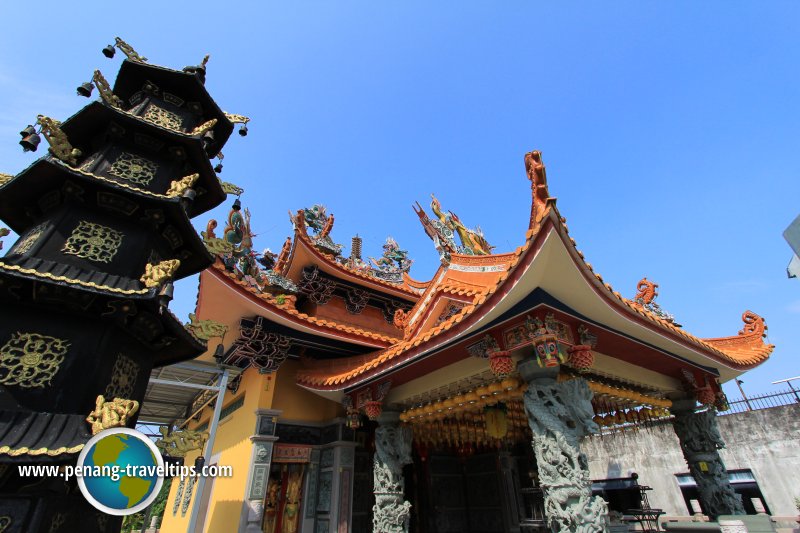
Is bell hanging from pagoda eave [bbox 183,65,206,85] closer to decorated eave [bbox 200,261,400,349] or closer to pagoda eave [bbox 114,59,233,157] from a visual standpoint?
pagoda eave [bbox 114,59,233,157]

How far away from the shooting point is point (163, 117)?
19.1ft

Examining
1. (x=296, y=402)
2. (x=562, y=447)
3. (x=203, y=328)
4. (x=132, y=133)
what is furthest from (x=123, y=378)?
(x=562, y=447)

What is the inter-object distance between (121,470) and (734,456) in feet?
56.7

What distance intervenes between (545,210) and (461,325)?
1903mm

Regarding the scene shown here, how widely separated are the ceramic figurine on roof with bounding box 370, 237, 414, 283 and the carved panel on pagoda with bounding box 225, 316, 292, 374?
15.1 feet

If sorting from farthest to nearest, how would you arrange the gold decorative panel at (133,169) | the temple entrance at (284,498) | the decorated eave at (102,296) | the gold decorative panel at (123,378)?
the temple entrance at (284,498), the gold decorative panel at (133,169), the gold decorative panel at (123,378), the decorated eave at (102,296)

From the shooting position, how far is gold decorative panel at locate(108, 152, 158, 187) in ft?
16.4

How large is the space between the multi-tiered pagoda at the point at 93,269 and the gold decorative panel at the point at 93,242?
0.04 ft

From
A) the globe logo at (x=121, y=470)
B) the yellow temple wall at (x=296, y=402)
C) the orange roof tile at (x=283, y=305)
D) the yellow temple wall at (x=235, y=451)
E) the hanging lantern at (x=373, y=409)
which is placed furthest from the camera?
the yellow temple wall at (x=296, y=402)

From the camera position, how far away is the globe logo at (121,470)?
9.78ft

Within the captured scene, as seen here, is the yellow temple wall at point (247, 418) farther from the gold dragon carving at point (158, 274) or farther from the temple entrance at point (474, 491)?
the gold dragon carving at point (158, 274)

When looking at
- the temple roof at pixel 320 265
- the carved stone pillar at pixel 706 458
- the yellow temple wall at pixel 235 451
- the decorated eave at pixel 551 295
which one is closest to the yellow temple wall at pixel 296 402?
the yellow temple wall at pixel 235 451

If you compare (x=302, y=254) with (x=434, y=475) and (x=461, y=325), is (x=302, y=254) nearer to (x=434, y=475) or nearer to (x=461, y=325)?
(x=461, y=325)

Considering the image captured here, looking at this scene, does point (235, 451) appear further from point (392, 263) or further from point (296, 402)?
point (392, 263)
